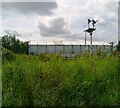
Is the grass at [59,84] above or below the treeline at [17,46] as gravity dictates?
below

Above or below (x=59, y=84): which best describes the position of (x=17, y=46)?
above

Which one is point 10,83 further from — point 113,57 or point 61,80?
point 113,57

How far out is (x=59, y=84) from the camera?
4613 millimetres

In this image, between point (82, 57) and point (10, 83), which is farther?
point (82, 57)

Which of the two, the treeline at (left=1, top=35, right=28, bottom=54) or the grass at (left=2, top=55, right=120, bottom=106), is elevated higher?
the treeline at (left=1, top=35, right=28, bottom=54)

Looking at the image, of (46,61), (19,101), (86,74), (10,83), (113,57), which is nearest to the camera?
(19,101)

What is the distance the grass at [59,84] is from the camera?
4281 millimetres

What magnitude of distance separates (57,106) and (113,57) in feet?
7.59

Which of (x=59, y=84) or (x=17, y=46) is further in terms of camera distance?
(x=17, y=46)

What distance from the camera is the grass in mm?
4281

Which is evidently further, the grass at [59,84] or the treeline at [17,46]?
the treeline at [17,46]

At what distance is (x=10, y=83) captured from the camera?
4.59 meters

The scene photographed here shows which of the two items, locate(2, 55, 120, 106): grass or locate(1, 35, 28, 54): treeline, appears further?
locate(1, 35, 28, 54): treeline

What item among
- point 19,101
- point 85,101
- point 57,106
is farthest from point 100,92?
point 19,101
